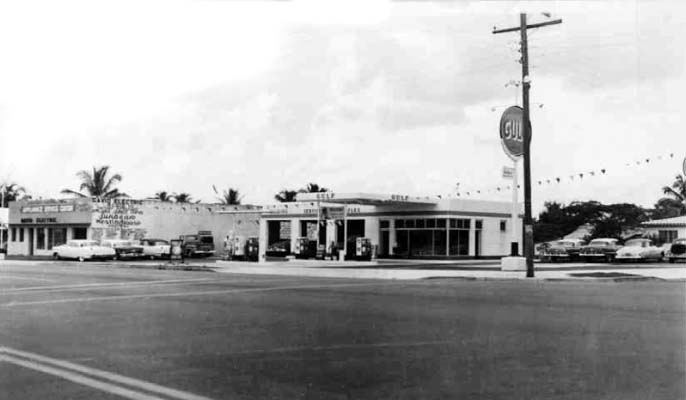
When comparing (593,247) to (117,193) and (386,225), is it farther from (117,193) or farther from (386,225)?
(117,193)

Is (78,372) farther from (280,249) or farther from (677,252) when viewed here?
(280,249)

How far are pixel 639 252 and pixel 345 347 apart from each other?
120 feet

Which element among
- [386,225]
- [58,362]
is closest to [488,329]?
[58,362]

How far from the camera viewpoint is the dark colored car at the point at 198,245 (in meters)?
54.4

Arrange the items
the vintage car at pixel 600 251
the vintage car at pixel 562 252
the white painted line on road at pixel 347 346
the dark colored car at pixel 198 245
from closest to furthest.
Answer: the white painted line on road at pixel 347 346 → the vintage car at pixel 600 251 → the vintage car at pixel 562 252 → the dark colored car at pixel 198 245

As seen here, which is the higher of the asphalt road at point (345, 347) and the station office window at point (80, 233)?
the station office window at point (80, 233)

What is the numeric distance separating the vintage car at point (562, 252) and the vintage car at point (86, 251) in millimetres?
25654

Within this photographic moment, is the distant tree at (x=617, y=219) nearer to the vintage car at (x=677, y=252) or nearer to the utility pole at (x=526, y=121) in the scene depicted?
the vintage car at (x=677, y=252)

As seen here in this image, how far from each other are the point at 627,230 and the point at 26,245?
5093cm

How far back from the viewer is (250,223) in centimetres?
6756

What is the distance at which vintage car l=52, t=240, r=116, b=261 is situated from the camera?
48844mm

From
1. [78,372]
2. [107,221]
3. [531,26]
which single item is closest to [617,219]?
[107,221]

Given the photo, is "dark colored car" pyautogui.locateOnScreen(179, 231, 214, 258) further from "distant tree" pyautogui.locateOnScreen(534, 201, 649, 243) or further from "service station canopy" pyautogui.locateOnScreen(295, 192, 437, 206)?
"distant tree" pyautogui.locateOnScreen(534, 201, 649, 243)

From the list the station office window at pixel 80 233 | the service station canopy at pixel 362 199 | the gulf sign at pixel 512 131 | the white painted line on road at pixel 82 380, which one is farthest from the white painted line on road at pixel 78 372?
the station office window at pixel 80 233
